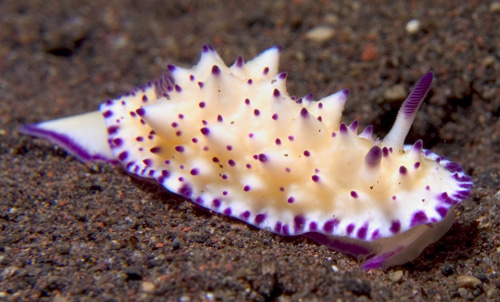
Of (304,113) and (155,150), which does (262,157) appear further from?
(155,150)

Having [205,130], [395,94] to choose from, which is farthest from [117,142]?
[395,94]

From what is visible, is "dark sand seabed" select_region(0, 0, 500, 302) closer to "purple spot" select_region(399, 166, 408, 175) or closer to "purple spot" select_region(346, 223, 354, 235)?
"purple spot" select_region(346, 223, 354, 235)

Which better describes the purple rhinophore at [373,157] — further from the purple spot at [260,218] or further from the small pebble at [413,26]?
the small pebble at [413,26]

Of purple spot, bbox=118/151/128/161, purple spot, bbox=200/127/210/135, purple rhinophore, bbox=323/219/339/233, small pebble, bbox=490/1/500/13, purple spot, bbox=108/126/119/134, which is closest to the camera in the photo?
purple rhinophore, bbox=323/219/339/233

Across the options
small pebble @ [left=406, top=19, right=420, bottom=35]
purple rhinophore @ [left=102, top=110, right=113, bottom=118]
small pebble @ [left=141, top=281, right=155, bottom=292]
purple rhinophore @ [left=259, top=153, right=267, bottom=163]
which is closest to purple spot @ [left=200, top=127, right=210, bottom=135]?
purple rhinophore @ [left=259, top=153, right=267, bottom=163]

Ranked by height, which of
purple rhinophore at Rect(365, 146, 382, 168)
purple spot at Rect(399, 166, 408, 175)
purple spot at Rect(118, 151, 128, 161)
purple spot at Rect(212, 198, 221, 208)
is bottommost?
purple spot at Rect(399, 166, 408, 175)
